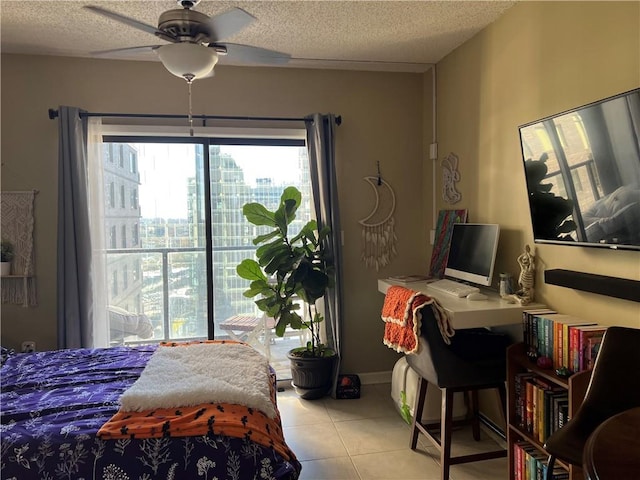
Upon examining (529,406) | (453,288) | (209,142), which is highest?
(209,142)

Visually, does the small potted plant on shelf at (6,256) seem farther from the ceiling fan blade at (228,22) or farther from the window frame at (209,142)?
the ceiling fan blade at (228,22)

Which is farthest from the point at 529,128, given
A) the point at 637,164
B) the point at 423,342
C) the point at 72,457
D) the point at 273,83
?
the point at 72,457

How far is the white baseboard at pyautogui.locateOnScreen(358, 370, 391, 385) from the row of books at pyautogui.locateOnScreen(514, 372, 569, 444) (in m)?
1.72

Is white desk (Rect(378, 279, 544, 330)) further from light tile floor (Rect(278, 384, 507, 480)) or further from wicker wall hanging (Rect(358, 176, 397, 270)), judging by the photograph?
wicker wall hanging (Rect(358, 176, 397, 270))

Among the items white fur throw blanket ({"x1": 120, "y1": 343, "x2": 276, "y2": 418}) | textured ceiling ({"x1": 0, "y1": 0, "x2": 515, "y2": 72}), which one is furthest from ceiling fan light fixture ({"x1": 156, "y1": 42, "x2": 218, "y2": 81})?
white fur throw blanket ({"x1": 120, "y1": 343, "x2": 276, "y2": 418})

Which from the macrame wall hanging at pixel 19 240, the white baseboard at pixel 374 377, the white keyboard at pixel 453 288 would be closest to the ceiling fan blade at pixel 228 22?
the white keyboard at pixel 453 288

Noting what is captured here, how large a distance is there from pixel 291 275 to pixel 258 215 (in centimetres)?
50

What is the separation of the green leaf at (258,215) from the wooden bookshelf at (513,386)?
73.8 inches

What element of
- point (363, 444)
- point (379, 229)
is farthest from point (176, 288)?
point (363, 444)

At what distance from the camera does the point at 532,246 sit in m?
2.54

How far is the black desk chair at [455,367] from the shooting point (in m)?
2.33

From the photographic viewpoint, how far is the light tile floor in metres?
2.51

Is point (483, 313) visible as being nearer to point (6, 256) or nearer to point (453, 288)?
point (453, 288)

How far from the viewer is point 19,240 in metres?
3.33
